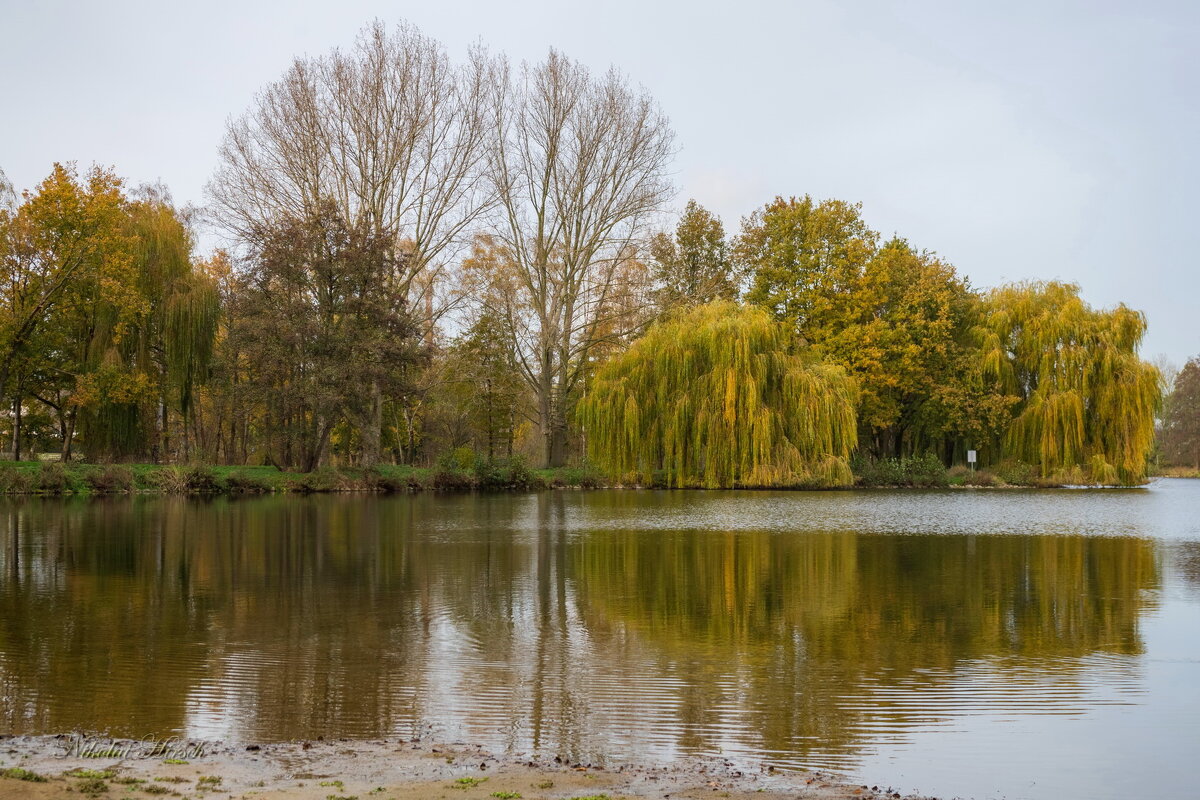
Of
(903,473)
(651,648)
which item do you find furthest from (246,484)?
(651,648)

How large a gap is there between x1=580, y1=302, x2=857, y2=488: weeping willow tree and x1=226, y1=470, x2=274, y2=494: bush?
12.2 meters

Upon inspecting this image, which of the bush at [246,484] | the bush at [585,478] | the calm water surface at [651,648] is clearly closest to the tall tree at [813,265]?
the bush at [585,478]

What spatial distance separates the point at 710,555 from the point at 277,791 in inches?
468

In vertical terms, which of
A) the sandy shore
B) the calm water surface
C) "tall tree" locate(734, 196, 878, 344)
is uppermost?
"tall tree" locate(734, 196, 878, 344)

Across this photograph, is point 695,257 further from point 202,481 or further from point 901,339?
point 202,481

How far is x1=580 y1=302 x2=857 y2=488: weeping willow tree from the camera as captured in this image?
36.8 meters

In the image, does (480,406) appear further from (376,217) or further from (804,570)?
(804,570)

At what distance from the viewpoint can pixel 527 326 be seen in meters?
46.6

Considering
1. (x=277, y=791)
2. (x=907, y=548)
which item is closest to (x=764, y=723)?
(x=277, y=791)

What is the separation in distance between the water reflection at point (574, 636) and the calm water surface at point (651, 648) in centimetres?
4

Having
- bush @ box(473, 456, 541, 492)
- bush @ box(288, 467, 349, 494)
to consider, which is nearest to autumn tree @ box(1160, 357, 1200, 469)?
bush @ box(473, 456, 541, 492)

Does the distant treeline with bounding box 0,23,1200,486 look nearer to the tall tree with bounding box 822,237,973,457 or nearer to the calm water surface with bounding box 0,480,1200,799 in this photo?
the tall tree with bounding box 822,237,973,457

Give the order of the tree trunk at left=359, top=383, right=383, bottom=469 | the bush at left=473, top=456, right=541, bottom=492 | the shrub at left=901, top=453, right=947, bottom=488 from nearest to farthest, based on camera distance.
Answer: the tree trunk at left=359, top=383, right=383, bottom=469
the bush at left=473, top=456, right=541, bottom=492
the shrub at left=901, top=453, right=947, bottom=488

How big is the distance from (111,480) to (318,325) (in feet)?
28.2
